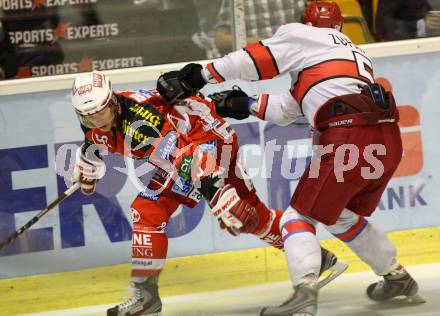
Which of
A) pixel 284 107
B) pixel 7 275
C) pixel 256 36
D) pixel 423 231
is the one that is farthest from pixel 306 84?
Answer: pixel 7 275

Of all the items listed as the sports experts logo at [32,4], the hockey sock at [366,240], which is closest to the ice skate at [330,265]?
the hockey sock at [366,240]

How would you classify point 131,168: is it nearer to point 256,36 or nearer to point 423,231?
point 256,36

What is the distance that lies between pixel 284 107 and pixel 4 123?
54.7 inches

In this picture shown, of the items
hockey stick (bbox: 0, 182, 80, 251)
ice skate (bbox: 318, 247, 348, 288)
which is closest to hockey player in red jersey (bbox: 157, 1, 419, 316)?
ice skate (bbox: 318, 247, 348, 288)

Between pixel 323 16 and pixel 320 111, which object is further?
pixel 323 16

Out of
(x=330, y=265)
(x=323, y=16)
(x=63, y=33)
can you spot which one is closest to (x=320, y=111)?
(x=323, y=16)

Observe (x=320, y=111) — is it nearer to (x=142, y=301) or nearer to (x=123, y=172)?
(x=142, y=301)

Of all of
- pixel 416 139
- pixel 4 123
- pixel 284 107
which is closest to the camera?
pixel 284 107

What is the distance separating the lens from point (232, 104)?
3865 mm

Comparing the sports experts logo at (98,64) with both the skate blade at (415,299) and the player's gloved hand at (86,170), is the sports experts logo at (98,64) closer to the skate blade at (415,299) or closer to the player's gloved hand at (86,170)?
the player's gloved hand at (86,170)

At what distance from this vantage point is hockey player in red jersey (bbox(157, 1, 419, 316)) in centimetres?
348

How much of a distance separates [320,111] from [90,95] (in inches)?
33.4

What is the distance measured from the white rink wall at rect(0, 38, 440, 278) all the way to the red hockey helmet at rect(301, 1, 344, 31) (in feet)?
3.04

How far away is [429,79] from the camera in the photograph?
4.70 m
